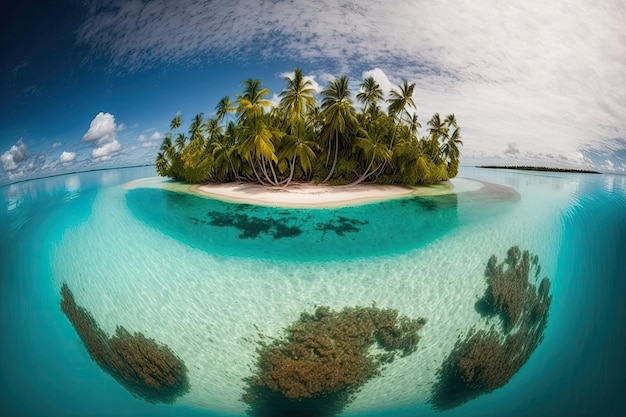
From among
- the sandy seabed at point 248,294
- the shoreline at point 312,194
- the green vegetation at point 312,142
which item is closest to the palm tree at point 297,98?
the green vegetation at point 312,142

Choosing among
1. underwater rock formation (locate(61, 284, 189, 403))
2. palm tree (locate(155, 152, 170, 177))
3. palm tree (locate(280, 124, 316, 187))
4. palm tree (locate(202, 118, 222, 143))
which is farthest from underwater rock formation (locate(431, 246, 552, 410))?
palm tree (locate(155, 152, 170, 177))

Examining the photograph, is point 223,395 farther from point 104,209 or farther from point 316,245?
point 104,209

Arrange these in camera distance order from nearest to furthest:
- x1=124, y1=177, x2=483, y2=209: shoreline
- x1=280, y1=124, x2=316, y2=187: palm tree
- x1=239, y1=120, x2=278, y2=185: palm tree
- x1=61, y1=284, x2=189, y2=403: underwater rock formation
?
x1=61, y1=284, x2=189, y2=403: underwater rock formation → x1=124, y1=177, x2=483, y2=209: shoreline → x1=239, y1=120, x2=278, y2=185: palm tree → x1=280, y1=124, x2=316, y2=187: palm tree

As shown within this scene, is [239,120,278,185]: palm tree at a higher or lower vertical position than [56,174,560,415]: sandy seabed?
higher

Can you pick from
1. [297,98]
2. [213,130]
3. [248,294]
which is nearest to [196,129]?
[213,130]

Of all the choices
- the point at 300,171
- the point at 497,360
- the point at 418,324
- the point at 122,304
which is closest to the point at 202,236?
the point at 122,304

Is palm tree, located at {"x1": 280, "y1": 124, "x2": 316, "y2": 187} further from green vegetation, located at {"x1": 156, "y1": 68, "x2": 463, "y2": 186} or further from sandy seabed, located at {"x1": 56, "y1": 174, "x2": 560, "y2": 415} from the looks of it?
sandy seabed, located at {"x1": 56, "y1": 174, "x2": 560, "y2": 415}
